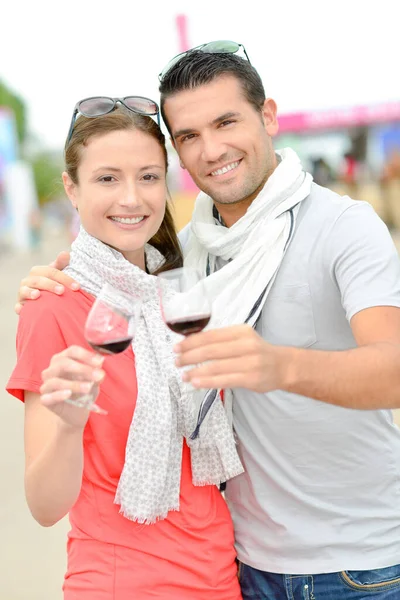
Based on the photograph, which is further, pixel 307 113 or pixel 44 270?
pixel 307 113

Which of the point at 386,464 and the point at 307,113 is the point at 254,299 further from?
the point at 307,113

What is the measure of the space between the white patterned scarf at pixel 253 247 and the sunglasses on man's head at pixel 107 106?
0.44 meters

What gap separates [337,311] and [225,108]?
0.84 meters

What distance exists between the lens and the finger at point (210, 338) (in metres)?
1.62

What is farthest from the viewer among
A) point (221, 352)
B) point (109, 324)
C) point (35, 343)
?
point (35, 343)

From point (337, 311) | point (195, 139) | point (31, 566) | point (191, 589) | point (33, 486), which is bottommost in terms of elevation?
point (31, 566)

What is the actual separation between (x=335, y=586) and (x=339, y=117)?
22615 mm

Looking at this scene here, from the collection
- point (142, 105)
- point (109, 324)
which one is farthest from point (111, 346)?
point (142, 105)

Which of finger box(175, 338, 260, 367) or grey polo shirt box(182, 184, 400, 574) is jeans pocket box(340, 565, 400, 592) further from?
finger box(175, 338, 260, 367)

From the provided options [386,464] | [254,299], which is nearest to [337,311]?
[254,299]

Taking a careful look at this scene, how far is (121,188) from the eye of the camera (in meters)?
2.47

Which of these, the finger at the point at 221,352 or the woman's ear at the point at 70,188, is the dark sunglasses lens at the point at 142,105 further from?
the finger at the point at 221,352

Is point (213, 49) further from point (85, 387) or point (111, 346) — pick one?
point (85, 387)

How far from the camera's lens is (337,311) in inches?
94.2
